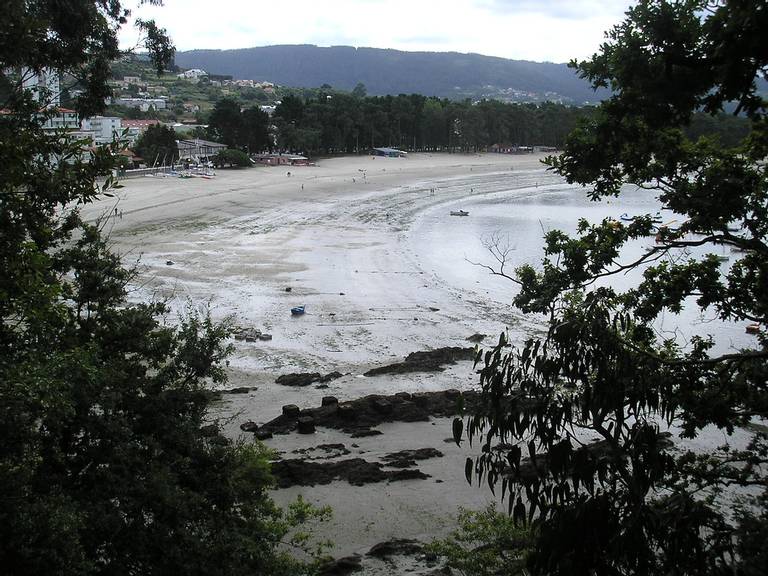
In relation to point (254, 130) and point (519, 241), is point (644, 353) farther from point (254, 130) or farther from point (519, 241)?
point (254, 130)

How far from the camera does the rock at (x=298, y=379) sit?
17.0m

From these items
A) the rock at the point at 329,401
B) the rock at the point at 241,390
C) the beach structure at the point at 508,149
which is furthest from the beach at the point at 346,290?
the beach structure at the point at 508,149

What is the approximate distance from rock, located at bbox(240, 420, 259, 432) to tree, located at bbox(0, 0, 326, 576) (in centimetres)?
458

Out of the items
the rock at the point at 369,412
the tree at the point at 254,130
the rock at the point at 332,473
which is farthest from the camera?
the tree at the point at 254,130

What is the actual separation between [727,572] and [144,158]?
227ft

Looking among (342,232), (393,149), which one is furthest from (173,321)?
(393,149)

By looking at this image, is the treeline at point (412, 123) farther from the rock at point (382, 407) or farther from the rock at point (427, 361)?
the rock at point (382, 407)

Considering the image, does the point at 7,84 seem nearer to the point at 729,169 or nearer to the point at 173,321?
the point at 729,169

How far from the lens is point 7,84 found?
341 inches

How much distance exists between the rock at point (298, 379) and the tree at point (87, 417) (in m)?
7.81

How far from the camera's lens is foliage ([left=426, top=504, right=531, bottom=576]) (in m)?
8.99

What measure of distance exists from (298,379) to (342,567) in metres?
8.35

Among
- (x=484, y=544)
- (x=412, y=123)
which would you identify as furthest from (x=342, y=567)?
(x=412, y=123)

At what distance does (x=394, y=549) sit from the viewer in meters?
9.80
